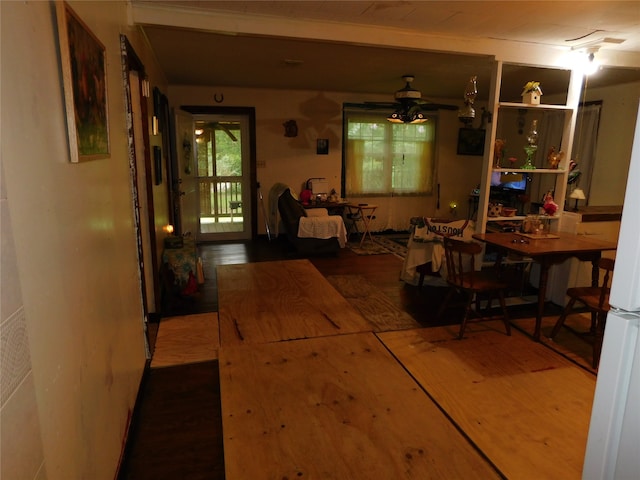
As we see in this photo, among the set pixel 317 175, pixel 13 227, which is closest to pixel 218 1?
pixel 13 227

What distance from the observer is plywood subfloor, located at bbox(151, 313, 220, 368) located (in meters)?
2.73

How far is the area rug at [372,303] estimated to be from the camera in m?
3.29

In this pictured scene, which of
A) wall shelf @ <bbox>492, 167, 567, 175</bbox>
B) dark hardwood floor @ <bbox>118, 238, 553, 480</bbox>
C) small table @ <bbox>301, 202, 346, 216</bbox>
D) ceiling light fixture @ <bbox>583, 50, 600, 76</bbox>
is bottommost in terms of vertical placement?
dark hardwood floor @ <bbox>118, 238, 553, 480</bbox>

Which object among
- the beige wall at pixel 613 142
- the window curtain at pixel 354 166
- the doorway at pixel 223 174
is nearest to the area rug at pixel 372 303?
the doorway at pixel 223 174

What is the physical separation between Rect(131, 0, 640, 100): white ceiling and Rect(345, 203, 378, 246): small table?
2102 millimetres

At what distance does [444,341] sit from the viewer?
9.78ft

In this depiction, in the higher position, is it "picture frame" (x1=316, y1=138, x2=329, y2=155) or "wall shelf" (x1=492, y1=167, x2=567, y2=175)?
"picture frame" (x1=316, y1=138, x2=329, y2=155)

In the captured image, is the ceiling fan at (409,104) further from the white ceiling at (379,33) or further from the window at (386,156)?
the window at (386,156)

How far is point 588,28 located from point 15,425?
398 centimetres

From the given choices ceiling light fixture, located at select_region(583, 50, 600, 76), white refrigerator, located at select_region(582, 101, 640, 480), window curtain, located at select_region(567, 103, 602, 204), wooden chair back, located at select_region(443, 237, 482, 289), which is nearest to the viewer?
white refrigerator, located at select_region(582, 101, 640, 480)

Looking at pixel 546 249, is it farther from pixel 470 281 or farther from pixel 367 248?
pixel 367 248

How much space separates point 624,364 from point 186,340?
8.94 ft

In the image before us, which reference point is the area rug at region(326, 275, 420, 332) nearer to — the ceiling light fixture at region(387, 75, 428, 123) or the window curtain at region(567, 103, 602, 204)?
the ceiling light fixture at region(387, 75, 428, 123)

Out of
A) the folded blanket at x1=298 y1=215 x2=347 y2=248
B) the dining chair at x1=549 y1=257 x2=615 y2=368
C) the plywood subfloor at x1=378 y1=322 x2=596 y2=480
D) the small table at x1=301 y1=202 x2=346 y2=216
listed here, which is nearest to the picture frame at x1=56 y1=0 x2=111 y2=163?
the plywood subfloor at x1=378 y1=322 x2=596 y2=480
